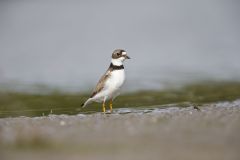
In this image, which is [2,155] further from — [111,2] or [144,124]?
[111,2]

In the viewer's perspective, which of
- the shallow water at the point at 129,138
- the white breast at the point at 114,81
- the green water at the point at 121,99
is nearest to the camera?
the shallow water at the point at 129,138

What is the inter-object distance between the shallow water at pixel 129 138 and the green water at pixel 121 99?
170 inches

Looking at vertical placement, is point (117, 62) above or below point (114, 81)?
above

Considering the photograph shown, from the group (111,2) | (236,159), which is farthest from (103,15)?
(236,159)

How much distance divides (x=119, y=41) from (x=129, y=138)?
23.4 m

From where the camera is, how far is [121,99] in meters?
21.0

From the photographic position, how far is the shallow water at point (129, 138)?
10.3 m

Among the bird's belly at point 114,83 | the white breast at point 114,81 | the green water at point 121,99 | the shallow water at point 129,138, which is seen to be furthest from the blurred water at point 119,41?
the shallow water at point 129,138

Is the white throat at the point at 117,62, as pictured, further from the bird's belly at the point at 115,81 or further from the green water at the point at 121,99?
the green water at the point at 121,99

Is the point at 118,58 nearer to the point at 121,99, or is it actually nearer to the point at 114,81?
the point at 114,81

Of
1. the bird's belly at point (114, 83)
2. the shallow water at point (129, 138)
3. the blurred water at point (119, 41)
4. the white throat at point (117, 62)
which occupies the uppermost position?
the blurred water at point (119, 41)

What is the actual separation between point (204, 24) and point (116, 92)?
23367mm

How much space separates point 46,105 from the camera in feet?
65.4

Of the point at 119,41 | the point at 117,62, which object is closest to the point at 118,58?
the point at 117,62
